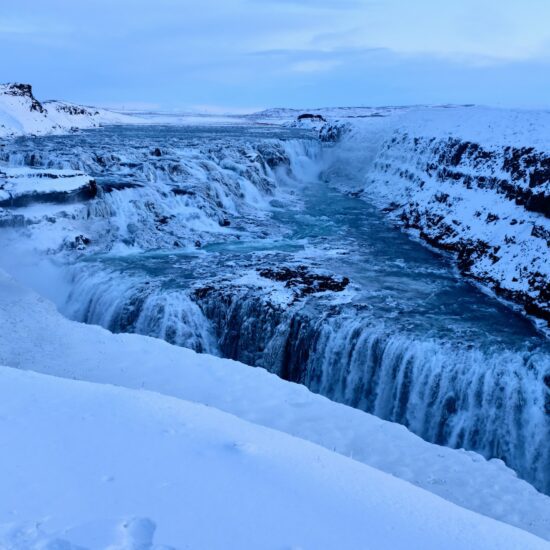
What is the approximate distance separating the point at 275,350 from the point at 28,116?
46566 mm

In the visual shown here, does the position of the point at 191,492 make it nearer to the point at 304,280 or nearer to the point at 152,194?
the point at 304,280

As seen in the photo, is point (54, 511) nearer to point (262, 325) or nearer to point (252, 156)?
point (262, 325)

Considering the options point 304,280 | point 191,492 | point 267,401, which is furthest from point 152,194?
point 191,492

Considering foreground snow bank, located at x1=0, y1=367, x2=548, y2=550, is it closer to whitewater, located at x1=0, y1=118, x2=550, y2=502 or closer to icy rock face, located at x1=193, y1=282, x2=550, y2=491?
icy rock face, located at x1=193, y1=282, x2=550, y2=491

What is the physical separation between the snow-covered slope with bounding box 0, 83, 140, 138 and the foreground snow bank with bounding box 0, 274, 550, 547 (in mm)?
38915

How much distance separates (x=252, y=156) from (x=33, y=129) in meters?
24.9

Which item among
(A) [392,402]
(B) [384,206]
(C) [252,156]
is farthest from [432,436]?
(C) [252,156]

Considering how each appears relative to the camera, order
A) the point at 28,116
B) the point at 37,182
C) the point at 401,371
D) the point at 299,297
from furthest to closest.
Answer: the point at 28,116 < the point at 37,182 < the point at 299,297 < the point at 401,371

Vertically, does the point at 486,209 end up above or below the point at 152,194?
below

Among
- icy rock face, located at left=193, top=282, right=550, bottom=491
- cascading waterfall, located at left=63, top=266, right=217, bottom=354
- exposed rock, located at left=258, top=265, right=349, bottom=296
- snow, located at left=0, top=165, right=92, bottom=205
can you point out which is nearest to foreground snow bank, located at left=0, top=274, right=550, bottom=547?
cascading waterfall, located at left=63, top=266, right=217, bottom=354

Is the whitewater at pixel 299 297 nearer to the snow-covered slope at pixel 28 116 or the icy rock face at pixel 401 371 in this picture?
the icy rock face at pixel 401 371

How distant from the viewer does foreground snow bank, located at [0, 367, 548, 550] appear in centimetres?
412

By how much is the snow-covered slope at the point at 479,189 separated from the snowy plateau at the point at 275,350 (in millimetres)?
121

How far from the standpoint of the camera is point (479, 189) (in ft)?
76.4
